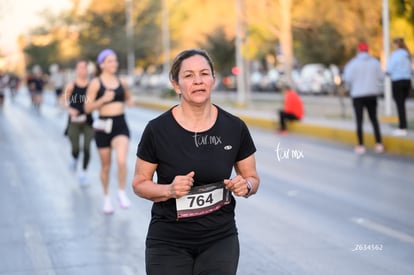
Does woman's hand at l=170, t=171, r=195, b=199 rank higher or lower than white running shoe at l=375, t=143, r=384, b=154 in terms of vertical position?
higher

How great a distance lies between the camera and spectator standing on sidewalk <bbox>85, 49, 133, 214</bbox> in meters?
9.86

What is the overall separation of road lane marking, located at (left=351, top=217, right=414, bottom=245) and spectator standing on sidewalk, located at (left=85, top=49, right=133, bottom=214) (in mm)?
2873

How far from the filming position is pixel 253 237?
823cm

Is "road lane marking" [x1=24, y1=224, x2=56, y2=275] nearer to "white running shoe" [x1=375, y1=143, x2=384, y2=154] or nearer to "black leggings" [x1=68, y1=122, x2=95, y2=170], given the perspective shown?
"black leggings" [x1=68, y1=122, x2=95, y2=170]

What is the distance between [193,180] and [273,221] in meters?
5.21

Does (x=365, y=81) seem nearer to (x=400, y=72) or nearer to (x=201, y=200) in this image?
(x=400, y=72)

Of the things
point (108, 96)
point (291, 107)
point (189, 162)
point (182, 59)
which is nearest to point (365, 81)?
point (291, 107)

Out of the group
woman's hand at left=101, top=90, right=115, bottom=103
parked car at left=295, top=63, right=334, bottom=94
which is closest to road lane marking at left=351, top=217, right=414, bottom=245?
woman's hand at left=101, top=90, right=115, bottom=103

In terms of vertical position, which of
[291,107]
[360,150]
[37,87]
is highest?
[37,87]

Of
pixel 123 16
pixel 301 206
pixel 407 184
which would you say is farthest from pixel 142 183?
pixel 123 16

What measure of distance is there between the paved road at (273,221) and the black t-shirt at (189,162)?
5.22 feet

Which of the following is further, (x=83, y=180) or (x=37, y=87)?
(x=37, y=87)

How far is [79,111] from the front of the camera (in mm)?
11961

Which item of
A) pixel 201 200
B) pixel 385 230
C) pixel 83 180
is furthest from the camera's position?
pixel 83 180
